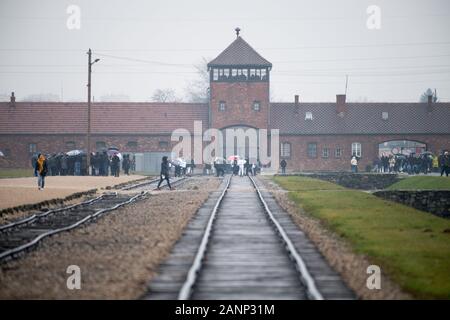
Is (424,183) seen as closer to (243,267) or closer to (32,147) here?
(243,267)

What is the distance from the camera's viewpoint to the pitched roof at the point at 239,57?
81.4 m

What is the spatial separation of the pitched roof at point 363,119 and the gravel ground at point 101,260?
5983cm

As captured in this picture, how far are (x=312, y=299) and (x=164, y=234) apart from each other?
9246 mm

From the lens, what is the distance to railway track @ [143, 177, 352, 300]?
12.5 metres

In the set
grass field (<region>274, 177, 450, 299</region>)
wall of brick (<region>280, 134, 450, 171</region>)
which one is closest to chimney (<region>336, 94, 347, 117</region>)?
wall of brick (<region>280, 134, 450, 171</region>)

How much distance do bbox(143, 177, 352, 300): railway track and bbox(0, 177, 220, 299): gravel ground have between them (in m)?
0.37

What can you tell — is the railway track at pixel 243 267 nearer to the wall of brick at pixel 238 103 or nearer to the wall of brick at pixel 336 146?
the wall of brick at pixel 238 103

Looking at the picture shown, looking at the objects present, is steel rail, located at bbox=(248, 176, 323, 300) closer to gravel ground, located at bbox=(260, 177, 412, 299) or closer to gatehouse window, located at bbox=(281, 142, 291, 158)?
gravel ground, located at bbox=(260, 177, 412, 299)

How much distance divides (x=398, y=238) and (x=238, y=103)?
6197 centimetres

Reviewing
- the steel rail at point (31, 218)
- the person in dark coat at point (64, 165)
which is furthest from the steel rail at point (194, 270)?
the person in dark coat at point (64, 165)

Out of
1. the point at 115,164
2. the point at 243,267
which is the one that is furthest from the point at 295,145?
the point at 243,267

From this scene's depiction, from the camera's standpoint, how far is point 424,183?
50.9 metres
